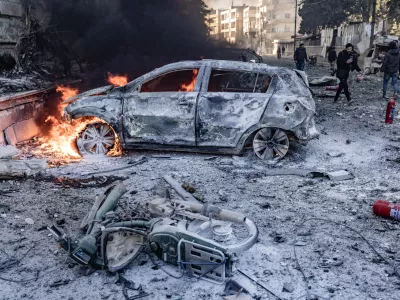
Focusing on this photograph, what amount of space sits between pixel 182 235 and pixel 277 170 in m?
3.17

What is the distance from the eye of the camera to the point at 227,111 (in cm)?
629

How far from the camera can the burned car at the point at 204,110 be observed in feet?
20.5

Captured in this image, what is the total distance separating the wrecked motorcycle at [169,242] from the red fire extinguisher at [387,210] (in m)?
1.80

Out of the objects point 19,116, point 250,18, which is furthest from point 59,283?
point 250,18

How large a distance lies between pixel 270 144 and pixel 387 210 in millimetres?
2503

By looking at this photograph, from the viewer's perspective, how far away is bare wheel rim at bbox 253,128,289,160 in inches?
252

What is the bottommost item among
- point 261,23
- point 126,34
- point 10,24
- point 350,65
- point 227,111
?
point 227,111

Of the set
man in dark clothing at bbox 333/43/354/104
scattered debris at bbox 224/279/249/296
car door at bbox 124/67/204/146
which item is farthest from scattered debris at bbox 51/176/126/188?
man in dark clothing at bbox 333/43/354/104

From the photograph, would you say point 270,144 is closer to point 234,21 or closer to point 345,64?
point 345,64

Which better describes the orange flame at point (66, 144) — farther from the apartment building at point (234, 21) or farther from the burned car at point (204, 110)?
the apartment building at point (234, 21)

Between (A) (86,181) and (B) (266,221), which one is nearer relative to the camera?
(B) (266,221)

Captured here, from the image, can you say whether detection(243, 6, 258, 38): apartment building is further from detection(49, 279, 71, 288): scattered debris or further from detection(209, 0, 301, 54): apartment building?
detection(49, 279, 71, 288): scattered debris

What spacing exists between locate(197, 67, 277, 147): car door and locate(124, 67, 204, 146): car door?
16 cm

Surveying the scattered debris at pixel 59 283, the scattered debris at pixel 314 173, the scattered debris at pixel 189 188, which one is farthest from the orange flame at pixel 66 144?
the scattered debris at pixel 59 283
